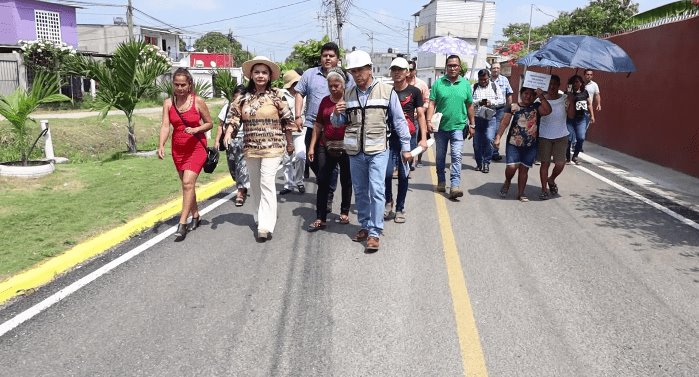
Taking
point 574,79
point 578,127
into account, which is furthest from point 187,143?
point 578,127

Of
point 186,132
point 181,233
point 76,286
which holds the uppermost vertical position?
point 186,132

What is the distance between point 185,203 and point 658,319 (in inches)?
178

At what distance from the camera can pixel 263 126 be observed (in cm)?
598

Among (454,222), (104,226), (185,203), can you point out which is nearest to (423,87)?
(454,222)

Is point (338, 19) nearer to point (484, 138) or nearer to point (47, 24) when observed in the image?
point (47, 24)

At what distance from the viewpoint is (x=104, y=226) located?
20.4ft

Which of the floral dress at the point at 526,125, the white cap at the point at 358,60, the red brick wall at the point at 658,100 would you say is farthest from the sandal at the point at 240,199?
the red brick wall at the point at 658,100

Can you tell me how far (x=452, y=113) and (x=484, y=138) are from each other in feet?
8.74

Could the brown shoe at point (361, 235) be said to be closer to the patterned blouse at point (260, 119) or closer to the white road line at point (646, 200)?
the patterned blouse at point (260, 119)

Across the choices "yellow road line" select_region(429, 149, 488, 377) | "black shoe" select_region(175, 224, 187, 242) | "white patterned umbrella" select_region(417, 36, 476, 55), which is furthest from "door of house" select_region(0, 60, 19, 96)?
"yellow road line" select_region(429, 149, 488, 377)

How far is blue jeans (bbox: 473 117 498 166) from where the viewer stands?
33.7 ft

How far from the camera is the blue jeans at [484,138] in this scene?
33.7 feet

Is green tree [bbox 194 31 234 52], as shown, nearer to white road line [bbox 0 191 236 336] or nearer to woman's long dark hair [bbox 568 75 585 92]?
woman's long dark hair [bbox 568 75 585 92]

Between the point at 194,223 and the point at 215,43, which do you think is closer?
the point at 194,223
